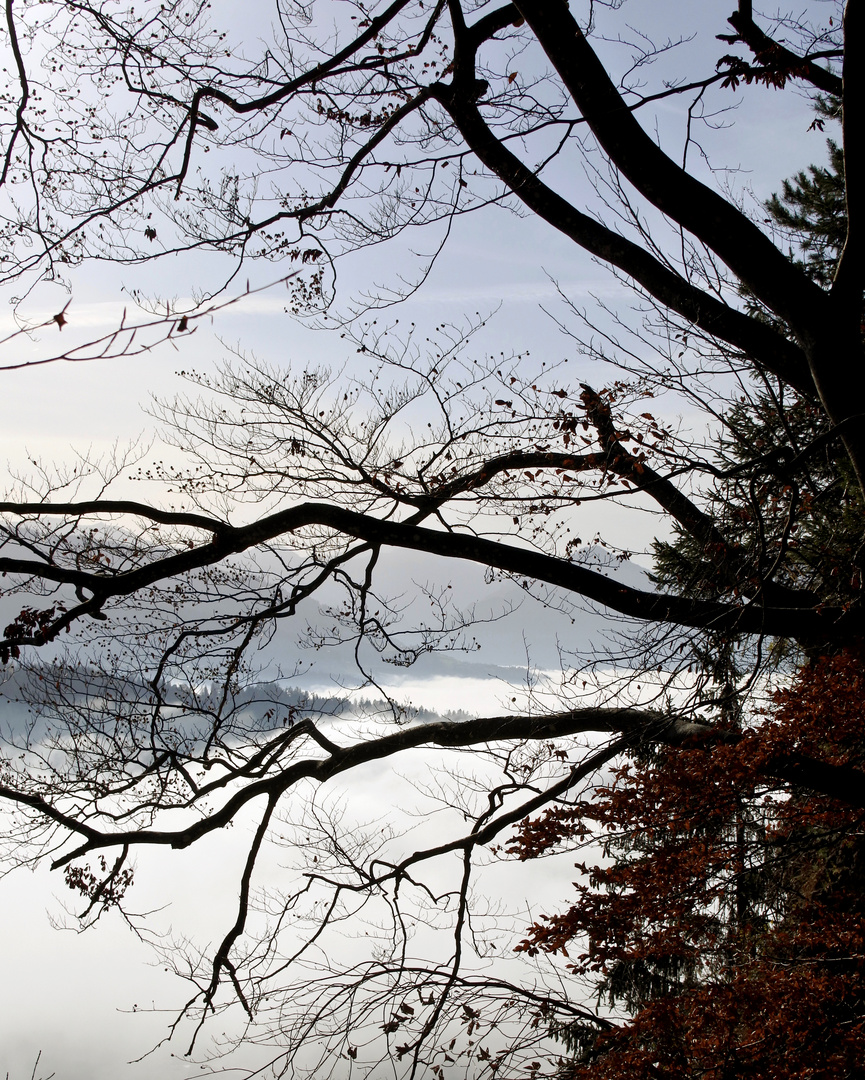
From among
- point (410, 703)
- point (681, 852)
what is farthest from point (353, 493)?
point (681, 852)

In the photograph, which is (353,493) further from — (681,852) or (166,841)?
(681,852)

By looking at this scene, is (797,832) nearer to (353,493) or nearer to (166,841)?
(353,493)

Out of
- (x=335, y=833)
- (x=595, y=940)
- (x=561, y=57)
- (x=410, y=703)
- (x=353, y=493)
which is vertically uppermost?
(x=561, y=57)

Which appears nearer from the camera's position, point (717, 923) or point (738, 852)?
point (738, 852)

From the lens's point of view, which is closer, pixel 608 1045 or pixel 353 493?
pixel 608 1045

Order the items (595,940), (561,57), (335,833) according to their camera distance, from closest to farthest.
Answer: (561,57) < (595,940) < (335,833)

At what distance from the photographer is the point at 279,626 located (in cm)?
639

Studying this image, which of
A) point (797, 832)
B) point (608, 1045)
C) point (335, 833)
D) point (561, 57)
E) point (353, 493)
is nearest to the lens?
point (561, 57)

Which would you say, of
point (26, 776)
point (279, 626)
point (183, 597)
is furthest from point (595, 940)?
point (26, 776)

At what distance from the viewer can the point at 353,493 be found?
20.1 feet

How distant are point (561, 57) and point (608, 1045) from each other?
242 inches

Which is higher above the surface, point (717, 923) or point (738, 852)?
point (738, 852)

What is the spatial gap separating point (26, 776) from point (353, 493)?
12.1 feet

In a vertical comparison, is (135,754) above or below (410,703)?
below
